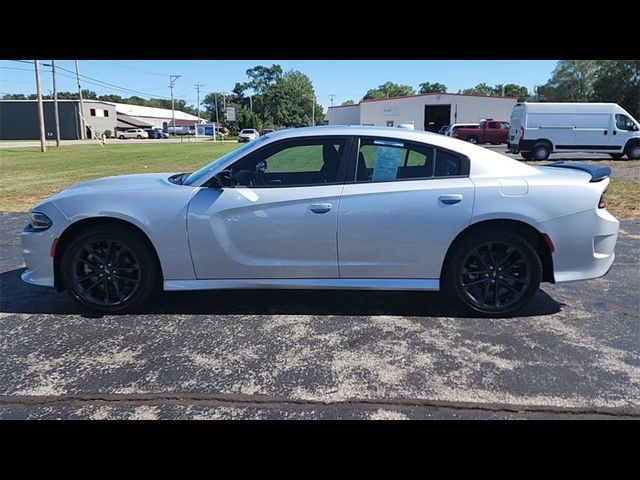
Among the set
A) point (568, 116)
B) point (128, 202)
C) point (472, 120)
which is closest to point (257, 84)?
point (472, 120)

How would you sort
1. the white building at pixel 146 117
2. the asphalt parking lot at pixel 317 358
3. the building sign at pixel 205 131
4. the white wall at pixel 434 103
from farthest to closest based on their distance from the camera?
the white building at pixel 146 117
the building sign at pixel 205 131
the white wall at pixel 434 103
the asphalt parking lot at pixel 317 358

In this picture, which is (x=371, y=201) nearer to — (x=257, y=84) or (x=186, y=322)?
(x=186, y=322)

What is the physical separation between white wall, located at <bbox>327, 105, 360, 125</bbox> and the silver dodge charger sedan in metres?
52.2

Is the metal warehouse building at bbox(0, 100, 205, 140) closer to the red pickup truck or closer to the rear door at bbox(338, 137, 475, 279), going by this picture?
the red pickup truck

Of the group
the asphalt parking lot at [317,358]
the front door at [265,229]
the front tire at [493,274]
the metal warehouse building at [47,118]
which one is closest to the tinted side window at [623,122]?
the asphalt parking lot at [317,358]

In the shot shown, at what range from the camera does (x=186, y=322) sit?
3.76 m

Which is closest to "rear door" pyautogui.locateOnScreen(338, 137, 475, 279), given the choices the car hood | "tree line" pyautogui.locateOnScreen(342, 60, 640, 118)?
the car hood

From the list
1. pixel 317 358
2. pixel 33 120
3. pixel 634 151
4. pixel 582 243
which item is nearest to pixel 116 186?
pixel 317 358

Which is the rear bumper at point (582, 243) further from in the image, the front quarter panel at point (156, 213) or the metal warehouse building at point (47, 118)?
the metal warehouse building at point (47, 118)

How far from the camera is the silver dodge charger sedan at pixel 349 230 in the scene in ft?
12.2

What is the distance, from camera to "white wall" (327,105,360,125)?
187 feet

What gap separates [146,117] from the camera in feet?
337

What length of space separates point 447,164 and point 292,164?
1.44 meters

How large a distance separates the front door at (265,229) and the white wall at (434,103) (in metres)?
46.4
